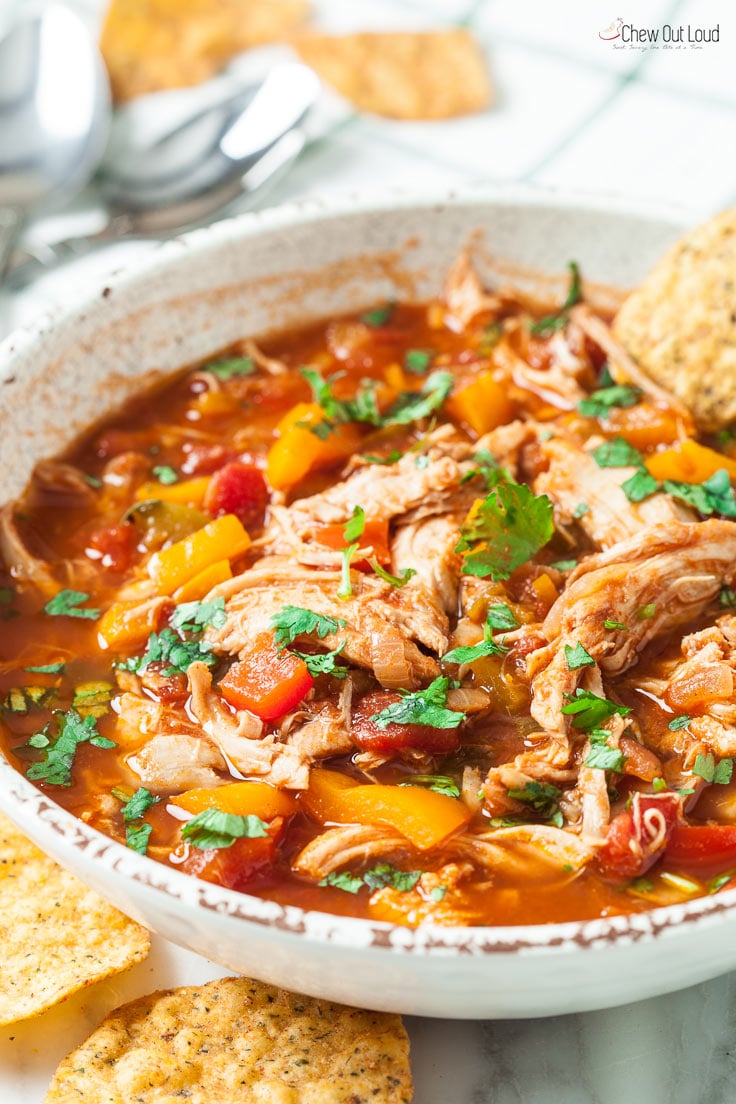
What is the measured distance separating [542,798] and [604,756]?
20 cm

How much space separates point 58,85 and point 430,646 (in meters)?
4.29

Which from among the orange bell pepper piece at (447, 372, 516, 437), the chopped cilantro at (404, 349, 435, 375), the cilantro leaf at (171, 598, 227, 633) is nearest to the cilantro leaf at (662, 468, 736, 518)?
the orange bell pepper piece at (447, 372, 516, 437)

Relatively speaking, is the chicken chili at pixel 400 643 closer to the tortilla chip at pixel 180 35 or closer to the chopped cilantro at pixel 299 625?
the chopped cilantro at pixel 299 625

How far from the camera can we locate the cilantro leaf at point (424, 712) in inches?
139

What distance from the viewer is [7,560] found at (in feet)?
14.2

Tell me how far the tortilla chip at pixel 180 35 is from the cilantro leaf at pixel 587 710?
486 cm

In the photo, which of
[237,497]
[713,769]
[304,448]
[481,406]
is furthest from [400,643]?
[481,406]

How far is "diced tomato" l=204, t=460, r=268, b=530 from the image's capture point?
14.5 ft

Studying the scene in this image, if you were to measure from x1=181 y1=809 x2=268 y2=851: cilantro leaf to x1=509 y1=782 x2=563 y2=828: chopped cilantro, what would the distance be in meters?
0.69

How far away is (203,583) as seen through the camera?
411cm

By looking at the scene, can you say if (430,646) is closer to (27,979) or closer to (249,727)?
(249,727)

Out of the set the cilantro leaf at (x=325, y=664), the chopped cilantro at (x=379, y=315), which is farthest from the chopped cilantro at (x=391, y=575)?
the chopped cilantro at (x=379, y=315)

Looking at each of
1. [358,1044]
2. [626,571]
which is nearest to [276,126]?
[626,571]

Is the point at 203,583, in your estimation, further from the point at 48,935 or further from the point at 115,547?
the point at 48,935
